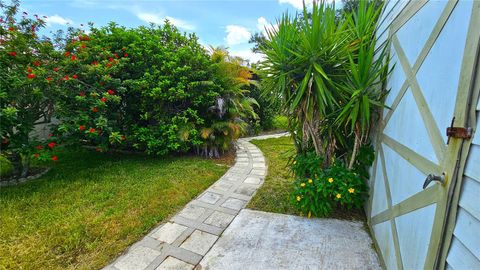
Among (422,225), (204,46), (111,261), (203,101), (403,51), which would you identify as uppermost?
(204,46)

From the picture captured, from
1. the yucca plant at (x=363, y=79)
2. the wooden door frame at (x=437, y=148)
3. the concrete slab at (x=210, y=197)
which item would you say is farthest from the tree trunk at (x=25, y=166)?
the wooden door frame at (x=437, y=148)

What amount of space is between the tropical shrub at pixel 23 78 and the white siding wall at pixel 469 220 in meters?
4.18

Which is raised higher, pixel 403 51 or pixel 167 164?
pixel 403 51

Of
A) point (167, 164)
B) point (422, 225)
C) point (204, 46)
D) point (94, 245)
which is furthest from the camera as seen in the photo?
point (204, 46)

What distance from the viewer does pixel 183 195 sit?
3016mm

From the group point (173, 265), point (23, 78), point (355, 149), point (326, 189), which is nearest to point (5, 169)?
point (23, 78)

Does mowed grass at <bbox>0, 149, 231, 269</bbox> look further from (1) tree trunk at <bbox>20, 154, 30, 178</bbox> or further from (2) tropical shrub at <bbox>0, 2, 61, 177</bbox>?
(2) tropical shrub at <bbox>0, 2, 61, 177</bbox>

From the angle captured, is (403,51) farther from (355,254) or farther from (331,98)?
(355,254)

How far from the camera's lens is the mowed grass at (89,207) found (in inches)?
75.8

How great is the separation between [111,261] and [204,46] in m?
4.51

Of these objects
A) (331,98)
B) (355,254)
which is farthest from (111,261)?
(331,98)

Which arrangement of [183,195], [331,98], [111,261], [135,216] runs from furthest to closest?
[183,195] → [135,216] → [331,98] → [111,261]

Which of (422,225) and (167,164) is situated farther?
(167,164)

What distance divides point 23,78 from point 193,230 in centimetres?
311
